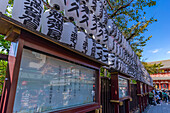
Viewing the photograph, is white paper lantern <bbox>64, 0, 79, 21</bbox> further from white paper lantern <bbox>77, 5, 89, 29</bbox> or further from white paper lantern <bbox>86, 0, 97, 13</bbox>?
white paper lantern <bbox>86, 0, 97, 13</bbox>

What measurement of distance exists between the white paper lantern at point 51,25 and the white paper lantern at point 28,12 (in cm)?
21

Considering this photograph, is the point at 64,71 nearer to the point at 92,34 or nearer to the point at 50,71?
the point at 50,71

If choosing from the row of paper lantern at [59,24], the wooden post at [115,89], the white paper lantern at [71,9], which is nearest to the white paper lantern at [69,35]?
the row of paper lantern at [59,24]

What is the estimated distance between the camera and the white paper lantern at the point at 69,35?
7.85ft

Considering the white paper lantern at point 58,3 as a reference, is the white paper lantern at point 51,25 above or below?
below

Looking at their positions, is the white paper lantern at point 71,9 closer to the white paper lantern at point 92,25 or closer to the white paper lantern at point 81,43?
the white paper lantern at point 81,43

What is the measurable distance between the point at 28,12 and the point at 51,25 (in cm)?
47

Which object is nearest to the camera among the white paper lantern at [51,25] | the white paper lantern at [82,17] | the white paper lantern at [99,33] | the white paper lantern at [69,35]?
the white paper lantern at [51,25]

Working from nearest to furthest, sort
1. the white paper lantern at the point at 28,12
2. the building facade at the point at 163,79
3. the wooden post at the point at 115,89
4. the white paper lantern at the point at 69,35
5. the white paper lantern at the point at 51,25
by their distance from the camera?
the white paper lantern at the point at 28,12 < the white paper lantern at the point at 51,25 < the white paper lantern at the point at 69,35 < the wooden post at the point at 115,89 < the building facade at the point at 163,79

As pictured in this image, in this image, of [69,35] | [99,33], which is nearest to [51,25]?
[69,35]

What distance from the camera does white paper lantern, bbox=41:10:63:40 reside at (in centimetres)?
200

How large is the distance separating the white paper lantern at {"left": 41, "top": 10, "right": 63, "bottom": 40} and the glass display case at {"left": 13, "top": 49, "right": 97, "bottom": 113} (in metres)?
0.41

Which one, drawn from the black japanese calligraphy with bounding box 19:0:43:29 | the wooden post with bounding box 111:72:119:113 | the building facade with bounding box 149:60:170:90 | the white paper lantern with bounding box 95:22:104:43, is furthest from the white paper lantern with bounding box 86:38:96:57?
the building facade with bounding box 149:60:170:90

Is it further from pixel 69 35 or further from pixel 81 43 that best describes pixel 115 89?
pixel 69 35
